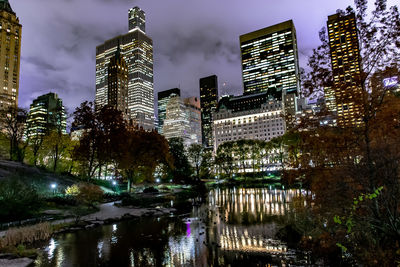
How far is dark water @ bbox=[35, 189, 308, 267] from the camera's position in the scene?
47.2ft

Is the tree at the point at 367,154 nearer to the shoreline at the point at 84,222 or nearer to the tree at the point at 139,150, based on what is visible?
the shoreline at the point at 84,222

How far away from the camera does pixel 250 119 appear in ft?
602

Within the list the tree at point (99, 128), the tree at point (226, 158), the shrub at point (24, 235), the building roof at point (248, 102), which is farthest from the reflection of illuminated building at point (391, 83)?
the building roof at point (248, 102)

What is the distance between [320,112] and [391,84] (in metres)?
2.73

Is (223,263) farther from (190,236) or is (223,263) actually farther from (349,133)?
(349,133)

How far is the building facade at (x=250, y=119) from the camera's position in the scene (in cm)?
17462

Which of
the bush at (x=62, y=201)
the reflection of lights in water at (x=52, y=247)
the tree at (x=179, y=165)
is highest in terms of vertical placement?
the tree at (x=179, y=165)

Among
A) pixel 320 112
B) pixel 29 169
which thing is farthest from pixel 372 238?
pixel 29 169

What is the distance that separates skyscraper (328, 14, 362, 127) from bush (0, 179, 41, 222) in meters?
26.0

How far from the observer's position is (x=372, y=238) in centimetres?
1091

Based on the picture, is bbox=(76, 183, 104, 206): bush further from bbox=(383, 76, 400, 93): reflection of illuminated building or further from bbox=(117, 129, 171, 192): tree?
bbox=(383, 76, 400, 93): reflection of illuminated building

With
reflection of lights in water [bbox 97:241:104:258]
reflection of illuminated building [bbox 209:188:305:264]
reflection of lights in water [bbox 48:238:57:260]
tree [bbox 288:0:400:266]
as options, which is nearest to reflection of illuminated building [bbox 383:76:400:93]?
tree [bbox 288:0:400:266]

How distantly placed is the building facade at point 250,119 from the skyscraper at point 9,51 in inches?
5142

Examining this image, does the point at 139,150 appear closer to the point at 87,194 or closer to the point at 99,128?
the point at 99,128
